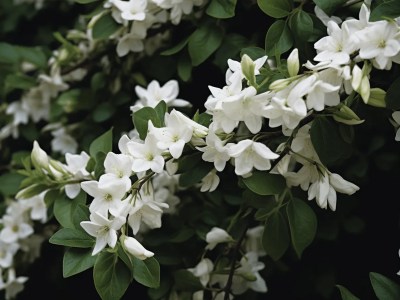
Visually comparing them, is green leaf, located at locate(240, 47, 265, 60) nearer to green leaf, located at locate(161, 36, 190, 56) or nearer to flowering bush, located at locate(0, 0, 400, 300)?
flowering bush, located at locate(0, 0, 400, 300)

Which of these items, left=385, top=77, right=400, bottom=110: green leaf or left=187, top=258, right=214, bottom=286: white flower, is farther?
left=187, top=258, right=214, bottom=286: white flower

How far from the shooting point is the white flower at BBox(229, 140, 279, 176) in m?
0.97

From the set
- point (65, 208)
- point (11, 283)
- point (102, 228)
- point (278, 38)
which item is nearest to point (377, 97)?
point (278, 38)

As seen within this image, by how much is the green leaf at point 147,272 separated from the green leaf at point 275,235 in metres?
0.21

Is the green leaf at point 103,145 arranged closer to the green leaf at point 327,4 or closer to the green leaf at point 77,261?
the green leaf at point 77,261

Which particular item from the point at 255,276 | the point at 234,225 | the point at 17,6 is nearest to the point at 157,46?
the point at 234,225

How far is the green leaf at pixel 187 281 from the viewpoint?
48.4 inches

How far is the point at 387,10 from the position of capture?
3.19 ft

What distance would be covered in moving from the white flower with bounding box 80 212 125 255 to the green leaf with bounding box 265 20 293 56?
1.36ft

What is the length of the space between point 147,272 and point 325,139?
36 cm

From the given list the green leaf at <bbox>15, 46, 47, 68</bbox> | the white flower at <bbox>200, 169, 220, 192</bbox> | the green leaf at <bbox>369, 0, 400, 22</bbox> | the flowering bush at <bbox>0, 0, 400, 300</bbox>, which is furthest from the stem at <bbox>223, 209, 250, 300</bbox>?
the green leaf at <bbox>15, 46, 47, 68</bbox>

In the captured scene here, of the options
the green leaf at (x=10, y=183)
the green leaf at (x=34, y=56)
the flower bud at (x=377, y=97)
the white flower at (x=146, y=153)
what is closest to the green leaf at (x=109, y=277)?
the white flower at (x=146, y=153)

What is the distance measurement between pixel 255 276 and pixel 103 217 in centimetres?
41

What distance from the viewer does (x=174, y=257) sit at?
4.31ft
